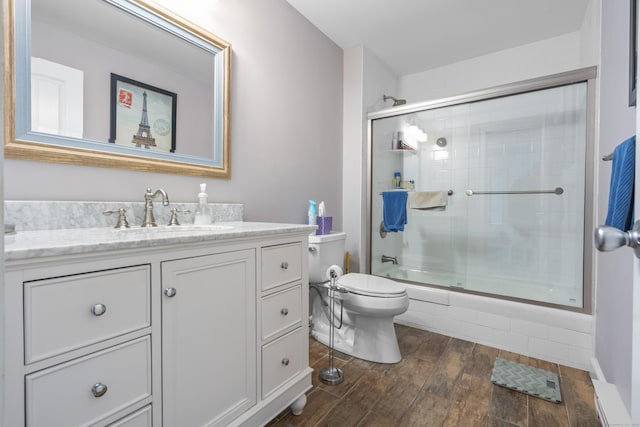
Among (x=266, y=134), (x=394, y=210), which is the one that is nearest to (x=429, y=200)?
(x=394, y=210)

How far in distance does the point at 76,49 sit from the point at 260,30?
3.46 ft

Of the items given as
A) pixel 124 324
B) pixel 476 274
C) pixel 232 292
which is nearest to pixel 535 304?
pixel 476 274

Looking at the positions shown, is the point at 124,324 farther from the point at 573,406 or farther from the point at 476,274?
the point at 476,274

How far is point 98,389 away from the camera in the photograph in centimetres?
84

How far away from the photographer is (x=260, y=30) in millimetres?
1979

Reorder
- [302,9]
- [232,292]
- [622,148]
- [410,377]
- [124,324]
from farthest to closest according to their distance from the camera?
1. [302,9]
2. [410,377]
3. [232,292]
4. [622,148]
5. [124,324]

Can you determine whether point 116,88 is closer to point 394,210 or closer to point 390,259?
point 394,210

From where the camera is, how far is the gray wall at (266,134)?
127 centimetres

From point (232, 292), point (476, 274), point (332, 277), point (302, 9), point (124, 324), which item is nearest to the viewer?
point (124, 324)

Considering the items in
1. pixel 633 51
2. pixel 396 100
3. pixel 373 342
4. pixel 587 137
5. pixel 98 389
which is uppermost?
pixel 396 100

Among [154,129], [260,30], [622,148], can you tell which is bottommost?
[622,148]

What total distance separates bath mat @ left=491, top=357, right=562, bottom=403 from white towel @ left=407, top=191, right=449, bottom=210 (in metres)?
1.23

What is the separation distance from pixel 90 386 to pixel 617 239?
120cm

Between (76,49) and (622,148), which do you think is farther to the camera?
(76,49)
